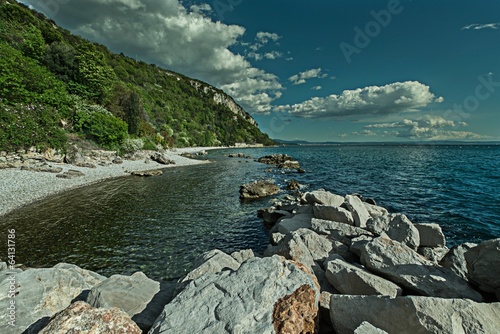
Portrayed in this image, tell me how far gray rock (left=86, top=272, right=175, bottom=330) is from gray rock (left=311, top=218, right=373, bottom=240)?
6.73 m

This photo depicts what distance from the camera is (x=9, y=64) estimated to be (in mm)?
29391

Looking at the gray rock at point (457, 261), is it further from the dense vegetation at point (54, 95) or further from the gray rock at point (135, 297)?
the dense vegetation at point (54, 95)

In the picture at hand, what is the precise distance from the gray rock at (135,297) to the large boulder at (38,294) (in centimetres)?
66

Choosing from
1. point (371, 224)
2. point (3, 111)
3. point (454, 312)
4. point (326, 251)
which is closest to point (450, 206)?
point (371, 224)

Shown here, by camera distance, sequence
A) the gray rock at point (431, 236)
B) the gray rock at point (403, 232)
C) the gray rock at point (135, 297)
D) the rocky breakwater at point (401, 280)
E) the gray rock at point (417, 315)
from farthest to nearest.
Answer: the gray rock at point (431, 236)
the gray rock at point (403, 232)
the gray rock at point (135, 297)
the rocky breakwater at point (401, 280)
the gray rock at point (417, 315)

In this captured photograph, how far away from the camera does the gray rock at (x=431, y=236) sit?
29.0 feet

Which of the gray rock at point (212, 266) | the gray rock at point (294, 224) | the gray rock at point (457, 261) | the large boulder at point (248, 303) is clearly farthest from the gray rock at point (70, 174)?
the gray rock at point (457, 261)

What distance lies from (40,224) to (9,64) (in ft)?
102

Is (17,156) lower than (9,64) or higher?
lower

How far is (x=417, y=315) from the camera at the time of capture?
3.55 m

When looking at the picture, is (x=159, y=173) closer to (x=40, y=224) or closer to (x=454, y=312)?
(x=40, y=224)

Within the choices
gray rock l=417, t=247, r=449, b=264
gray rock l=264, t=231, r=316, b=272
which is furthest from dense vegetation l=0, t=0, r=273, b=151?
gray rock l=417, t=247, r=449, b=264

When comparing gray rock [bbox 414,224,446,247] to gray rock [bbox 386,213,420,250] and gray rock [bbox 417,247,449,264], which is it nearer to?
gray rock [bbox 417,247,449,264]

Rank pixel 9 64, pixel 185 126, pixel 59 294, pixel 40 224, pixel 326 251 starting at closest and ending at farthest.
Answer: pixel 59 294 < pixel 326 251 < pixel 40 224 < pixel 9 64 < pixel 185 126
